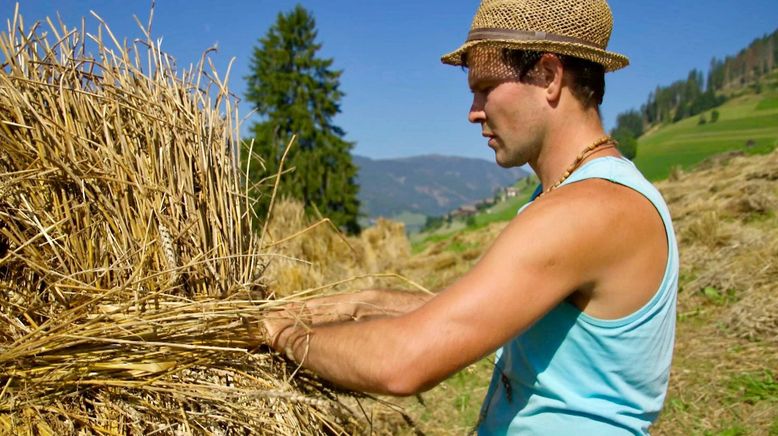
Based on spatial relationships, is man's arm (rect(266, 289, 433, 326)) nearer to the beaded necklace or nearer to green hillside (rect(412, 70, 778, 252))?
the beaded necklace

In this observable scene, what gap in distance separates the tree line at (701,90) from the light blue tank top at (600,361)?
35532mm

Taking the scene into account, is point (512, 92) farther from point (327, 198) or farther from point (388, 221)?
point (327, 198)

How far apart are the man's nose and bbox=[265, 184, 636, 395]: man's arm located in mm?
340

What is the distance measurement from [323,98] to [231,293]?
77.0 ft

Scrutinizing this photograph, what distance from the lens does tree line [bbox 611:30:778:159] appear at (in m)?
47.7

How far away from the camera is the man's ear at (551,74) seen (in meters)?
1.38

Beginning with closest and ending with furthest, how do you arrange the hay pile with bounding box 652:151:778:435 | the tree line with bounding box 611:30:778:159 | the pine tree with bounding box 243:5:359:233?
the hay pile with bounding box 652:151:778:435 < the pine tree with bounding box 243:5:359:233 < the tree line with bounding box 611:30:778:159

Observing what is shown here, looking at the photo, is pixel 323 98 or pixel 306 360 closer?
pixel 306 360

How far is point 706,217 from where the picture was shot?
6.59 metres

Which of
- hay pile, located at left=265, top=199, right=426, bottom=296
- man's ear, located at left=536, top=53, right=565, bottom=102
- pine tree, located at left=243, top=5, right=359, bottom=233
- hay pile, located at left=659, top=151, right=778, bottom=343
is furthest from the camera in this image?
pine tree, located at left=243, top=5, right=359, bottom=233

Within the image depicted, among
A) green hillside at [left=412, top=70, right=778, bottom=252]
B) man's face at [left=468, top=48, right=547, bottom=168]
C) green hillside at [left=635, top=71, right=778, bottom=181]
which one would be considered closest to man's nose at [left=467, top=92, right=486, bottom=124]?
man's face at [left=468, top=48, right=547, bottom=168]

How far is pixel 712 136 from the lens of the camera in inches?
1188

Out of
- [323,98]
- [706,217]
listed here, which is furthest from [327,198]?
[706,217]

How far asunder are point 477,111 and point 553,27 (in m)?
0.25
